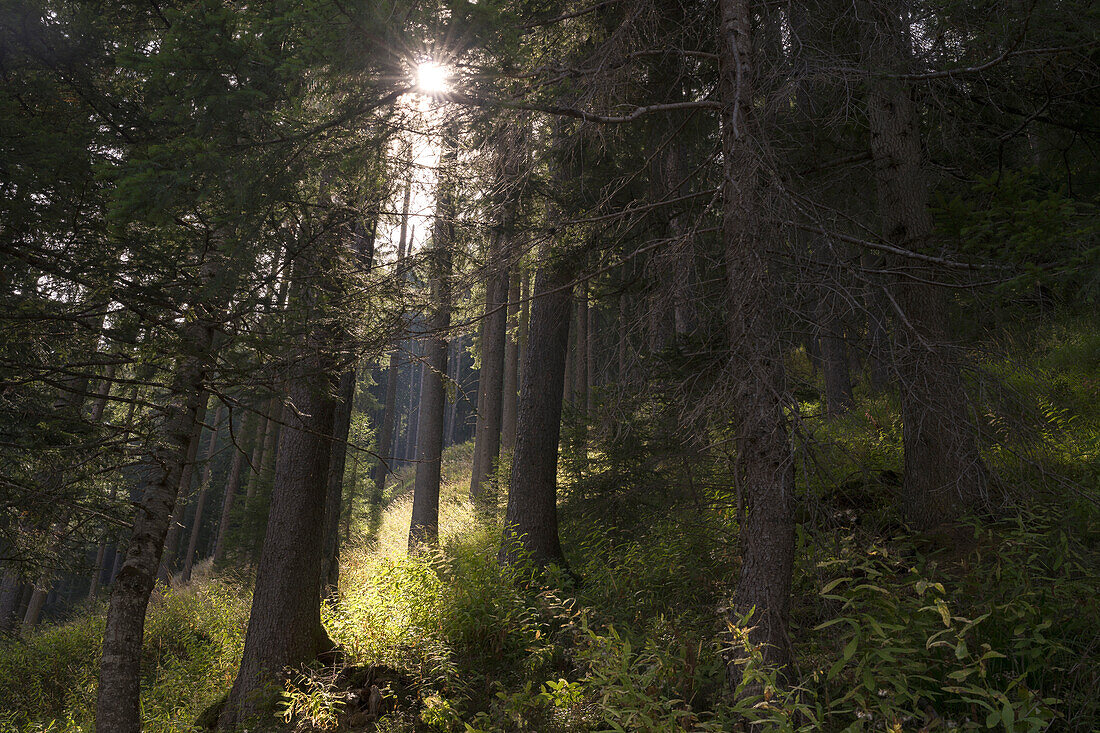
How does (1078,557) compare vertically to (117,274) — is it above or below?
below

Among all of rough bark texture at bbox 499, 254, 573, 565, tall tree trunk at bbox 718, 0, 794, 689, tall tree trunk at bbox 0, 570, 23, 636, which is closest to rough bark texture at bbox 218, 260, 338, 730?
rough bark texture at bbox 499, 254, 573, 565

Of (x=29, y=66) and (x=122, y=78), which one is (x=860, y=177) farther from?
(x=29, y=66)

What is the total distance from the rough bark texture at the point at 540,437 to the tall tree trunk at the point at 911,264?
153 inches

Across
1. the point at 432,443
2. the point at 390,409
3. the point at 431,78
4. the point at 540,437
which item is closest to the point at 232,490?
the point at 390,409

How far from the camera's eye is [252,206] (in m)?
4.31

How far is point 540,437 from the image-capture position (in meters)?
8.39

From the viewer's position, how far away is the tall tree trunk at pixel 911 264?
15.4ft

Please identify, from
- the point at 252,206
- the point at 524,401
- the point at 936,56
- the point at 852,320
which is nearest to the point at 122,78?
the point at 252,206

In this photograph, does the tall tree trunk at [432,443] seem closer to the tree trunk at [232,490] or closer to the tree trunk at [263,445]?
the tree trunk at [263,445]

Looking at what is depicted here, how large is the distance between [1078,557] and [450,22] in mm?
5316

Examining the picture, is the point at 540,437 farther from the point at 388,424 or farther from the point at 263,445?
the point at 388,424

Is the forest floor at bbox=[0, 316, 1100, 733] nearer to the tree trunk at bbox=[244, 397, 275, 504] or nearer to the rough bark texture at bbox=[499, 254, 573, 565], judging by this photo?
the rough bark texture at bbox=[499, 254, 573, 565]

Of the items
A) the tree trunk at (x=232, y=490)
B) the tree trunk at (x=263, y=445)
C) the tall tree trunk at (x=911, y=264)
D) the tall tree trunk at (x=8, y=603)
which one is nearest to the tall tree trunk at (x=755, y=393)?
the tall tree trunk at (x=911, y=264)

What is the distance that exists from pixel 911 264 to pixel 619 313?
2770mm
